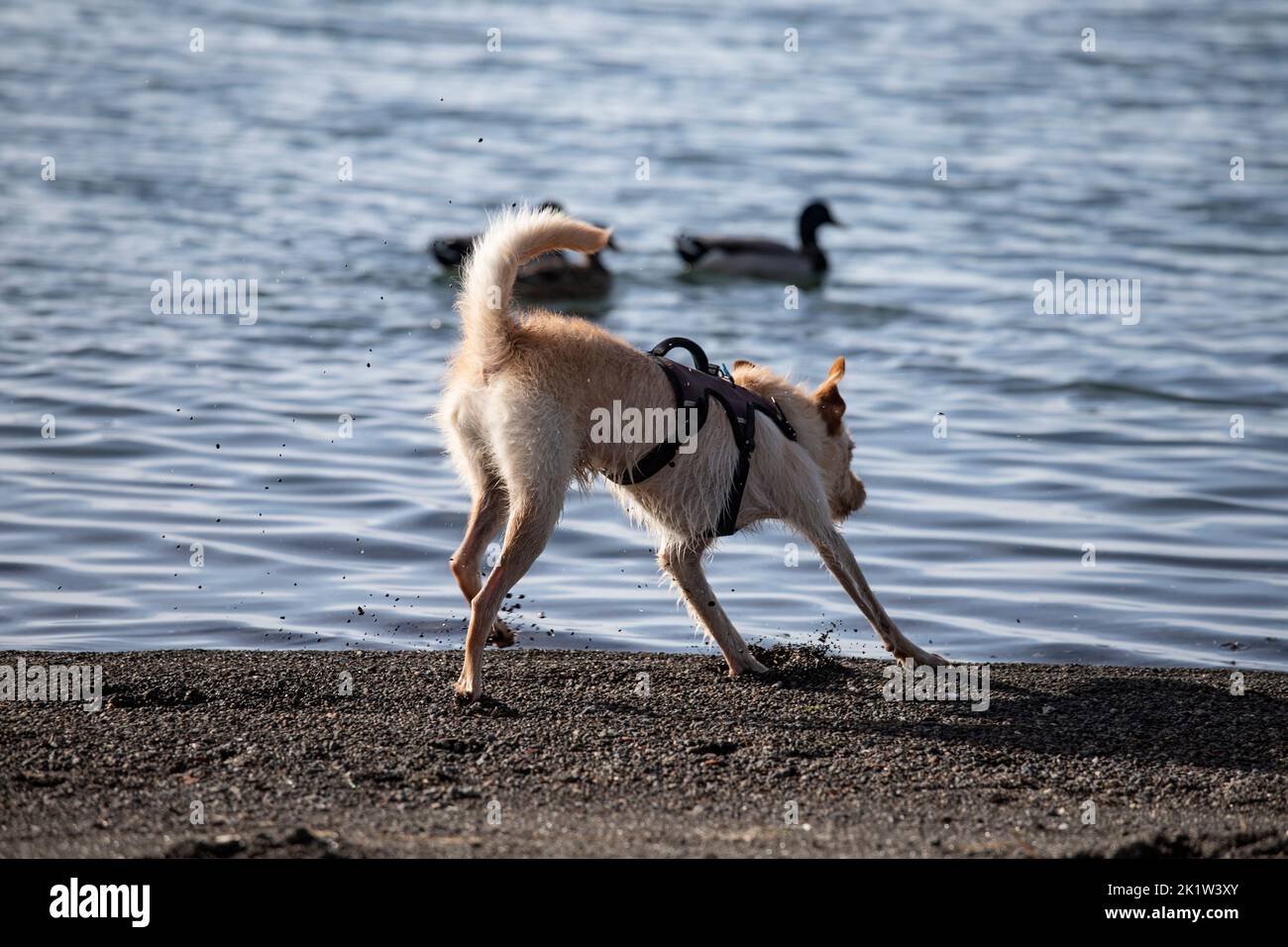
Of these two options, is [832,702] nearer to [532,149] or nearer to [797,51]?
[532,149]

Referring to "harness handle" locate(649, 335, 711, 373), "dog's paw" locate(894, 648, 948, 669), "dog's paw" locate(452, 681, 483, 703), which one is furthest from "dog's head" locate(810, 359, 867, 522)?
"dog's paw" locate(452, 681, 483, 703)

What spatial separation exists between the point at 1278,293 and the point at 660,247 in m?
7.26

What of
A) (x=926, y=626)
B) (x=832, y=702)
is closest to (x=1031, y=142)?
(x=926, y=626)

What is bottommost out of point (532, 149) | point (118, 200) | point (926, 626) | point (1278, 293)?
point (926, 626)

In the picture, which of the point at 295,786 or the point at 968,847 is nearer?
the point at 968,847

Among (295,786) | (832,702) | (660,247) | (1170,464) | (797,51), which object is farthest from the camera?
(797,51)

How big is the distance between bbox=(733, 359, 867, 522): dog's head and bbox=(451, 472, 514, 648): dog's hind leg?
4.50ft

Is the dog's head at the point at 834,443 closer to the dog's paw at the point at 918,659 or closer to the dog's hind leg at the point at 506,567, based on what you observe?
the dog's paw at the point at 918,659

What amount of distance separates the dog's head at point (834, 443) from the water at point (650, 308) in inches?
31.6

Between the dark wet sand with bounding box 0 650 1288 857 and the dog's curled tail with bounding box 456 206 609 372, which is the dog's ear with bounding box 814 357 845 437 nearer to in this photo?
the dark wet sand with bounding box 0 650 1288 857

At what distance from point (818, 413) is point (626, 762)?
245 cm

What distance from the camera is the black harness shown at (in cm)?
689

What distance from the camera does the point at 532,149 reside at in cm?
2430

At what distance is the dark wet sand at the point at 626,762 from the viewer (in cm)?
504
